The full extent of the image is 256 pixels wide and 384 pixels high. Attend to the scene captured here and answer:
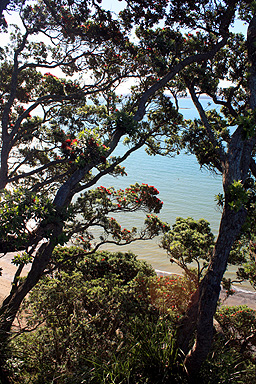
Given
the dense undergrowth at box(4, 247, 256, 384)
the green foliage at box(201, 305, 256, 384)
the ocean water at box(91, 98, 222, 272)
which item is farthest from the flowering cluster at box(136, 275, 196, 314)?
the ocean water at box(91, 98, 222, 272)

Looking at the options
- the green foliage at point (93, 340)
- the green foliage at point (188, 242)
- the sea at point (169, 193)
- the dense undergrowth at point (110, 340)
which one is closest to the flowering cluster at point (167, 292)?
the dense undergrowth at point (110, 340)

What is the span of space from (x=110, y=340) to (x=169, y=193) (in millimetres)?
21869

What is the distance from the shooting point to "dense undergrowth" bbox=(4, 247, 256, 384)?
4480mm

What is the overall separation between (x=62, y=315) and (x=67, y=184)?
2994 millimetres

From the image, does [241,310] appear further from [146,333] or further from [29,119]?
[29,119]

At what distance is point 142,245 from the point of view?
61.2 ft

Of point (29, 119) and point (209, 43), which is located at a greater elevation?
point (209, 43)

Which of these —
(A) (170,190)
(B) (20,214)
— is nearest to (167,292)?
(B) (20,214)

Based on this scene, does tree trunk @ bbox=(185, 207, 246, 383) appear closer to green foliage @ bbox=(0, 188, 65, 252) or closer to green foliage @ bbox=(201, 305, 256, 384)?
green foliage @ bbox=(201, 305, 256, 384)

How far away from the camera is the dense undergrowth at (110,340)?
4480mm

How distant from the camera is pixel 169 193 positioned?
1066 inches

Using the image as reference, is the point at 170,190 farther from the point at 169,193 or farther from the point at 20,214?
the point at 20,214

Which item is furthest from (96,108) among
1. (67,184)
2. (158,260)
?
(158,260)

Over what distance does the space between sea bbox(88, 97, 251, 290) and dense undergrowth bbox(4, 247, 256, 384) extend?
559 centimetres
